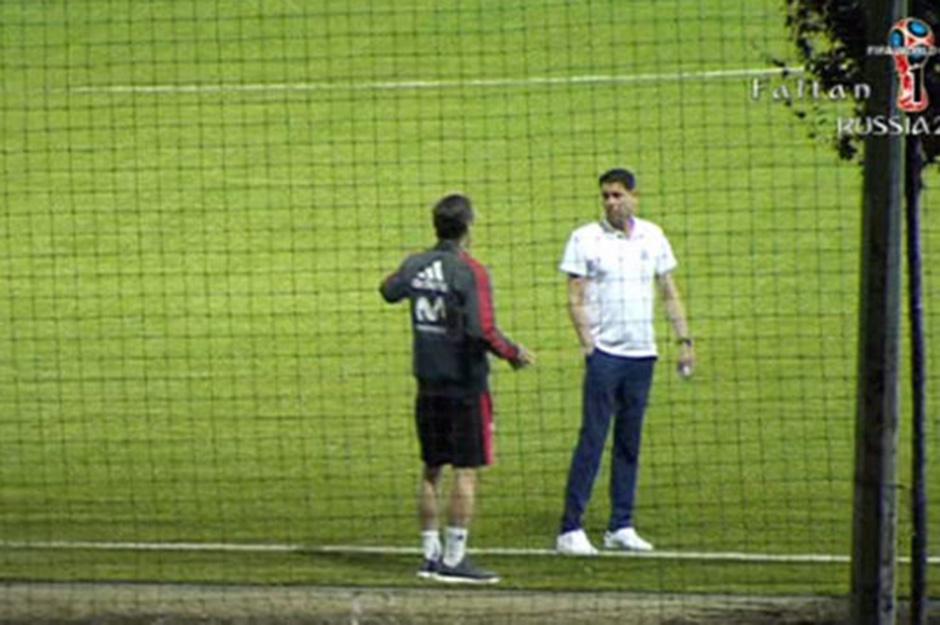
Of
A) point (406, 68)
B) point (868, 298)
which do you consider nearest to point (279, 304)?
point (406, 68)

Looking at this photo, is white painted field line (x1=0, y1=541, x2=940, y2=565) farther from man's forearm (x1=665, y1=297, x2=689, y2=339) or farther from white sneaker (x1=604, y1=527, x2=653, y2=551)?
man's forearm (x1=665, y1=297, x2=689, y2=339)

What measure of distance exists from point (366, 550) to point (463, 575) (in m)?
1.10

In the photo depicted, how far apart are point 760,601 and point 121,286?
940 centimetres

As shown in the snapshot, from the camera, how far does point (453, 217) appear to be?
13664mm

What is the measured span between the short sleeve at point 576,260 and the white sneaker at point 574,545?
1234 mm

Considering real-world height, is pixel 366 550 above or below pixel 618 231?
below

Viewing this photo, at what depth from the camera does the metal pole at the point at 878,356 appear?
10602 mm

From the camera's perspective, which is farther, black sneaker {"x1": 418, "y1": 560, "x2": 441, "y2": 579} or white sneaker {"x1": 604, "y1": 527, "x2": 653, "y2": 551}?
white sneaker {"x1": 604, "y1": 527, "x2": 653, "y2": 551}

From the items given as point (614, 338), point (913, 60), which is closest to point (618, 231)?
point (614, 338)

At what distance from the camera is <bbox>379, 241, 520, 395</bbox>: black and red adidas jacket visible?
13.5 m

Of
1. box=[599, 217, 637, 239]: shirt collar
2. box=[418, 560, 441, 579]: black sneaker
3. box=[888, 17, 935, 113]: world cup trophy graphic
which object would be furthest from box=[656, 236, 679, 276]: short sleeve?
box=[888, 17, 935, 113]: world cup trophy graphic

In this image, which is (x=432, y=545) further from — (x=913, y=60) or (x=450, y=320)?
(x=913, y=60)

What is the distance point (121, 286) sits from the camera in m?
21.5

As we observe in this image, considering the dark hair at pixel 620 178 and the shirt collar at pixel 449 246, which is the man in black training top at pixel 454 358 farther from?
the dark hair at pixel 620 178
